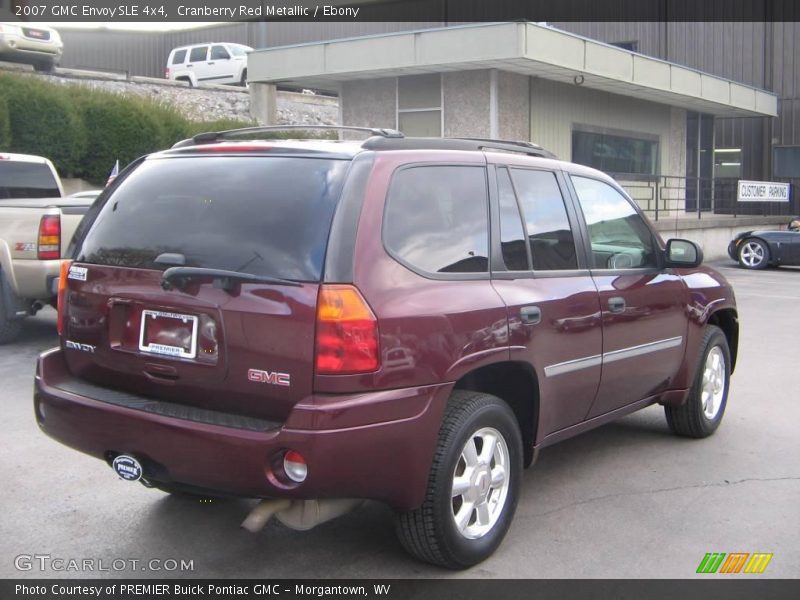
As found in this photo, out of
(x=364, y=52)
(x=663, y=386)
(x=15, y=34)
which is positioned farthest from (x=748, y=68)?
(x=663, y=386)

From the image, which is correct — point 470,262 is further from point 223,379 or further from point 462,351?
point 223,379

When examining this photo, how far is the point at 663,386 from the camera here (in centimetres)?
561

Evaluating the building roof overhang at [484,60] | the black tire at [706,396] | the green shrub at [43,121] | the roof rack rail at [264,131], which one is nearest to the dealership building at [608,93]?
the building roof overhang at [484,60]

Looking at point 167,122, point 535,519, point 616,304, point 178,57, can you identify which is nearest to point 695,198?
point 167,122

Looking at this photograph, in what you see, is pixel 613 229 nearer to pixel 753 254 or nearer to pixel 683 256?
pixel 683 256

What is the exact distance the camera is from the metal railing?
861 inches

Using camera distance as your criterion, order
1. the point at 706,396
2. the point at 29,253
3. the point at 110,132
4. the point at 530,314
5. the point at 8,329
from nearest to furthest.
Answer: the point at 530,314 < the point at 706,396 < the point at 29,253 < the point at 8,329 < the point at 110,132

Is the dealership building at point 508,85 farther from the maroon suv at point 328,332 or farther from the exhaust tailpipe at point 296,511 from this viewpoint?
the exhaust tailpipe at point 296,511

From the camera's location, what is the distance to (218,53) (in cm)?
2997

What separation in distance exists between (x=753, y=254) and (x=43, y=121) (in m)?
15.3

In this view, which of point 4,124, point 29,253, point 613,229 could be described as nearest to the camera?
point 613,229

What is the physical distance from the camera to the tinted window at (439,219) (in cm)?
376

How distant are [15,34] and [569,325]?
1924cm

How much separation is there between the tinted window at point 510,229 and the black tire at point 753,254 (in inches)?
681
